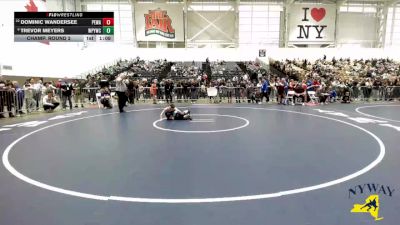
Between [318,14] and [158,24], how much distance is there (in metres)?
20.2

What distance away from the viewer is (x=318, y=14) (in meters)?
39.3

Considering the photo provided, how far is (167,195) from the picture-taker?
4637mm

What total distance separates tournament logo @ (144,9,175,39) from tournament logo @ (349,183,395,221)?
3686 centimetres

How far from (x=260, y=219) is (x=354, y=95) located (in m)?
19.4

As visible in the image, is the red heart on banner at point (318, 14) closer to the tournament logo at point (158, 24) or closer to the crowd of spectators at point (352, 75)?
the crowd of spectators at point (352, 75)

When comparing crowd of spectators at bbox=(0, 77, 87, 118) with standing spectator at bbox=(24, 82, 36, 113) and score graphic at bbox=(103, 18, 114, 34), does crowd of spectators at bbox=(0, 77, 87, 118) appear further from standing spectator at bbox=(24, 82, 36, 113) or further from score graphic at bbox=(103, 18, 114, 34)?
score graphic at bbox=(103, 18, 114, 34)

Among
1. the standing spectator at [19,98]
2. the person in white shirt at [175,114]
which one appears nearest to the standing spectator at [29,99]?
the standing spectator at [19,98]

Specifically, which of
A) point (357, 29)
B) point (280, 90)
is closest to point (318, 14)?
point (357, 29)

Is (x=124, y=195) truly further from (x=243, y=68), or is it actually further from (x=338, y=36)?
(x=338, y=36)

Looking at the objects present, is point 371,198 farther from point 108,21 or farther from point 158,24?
point 158,24
